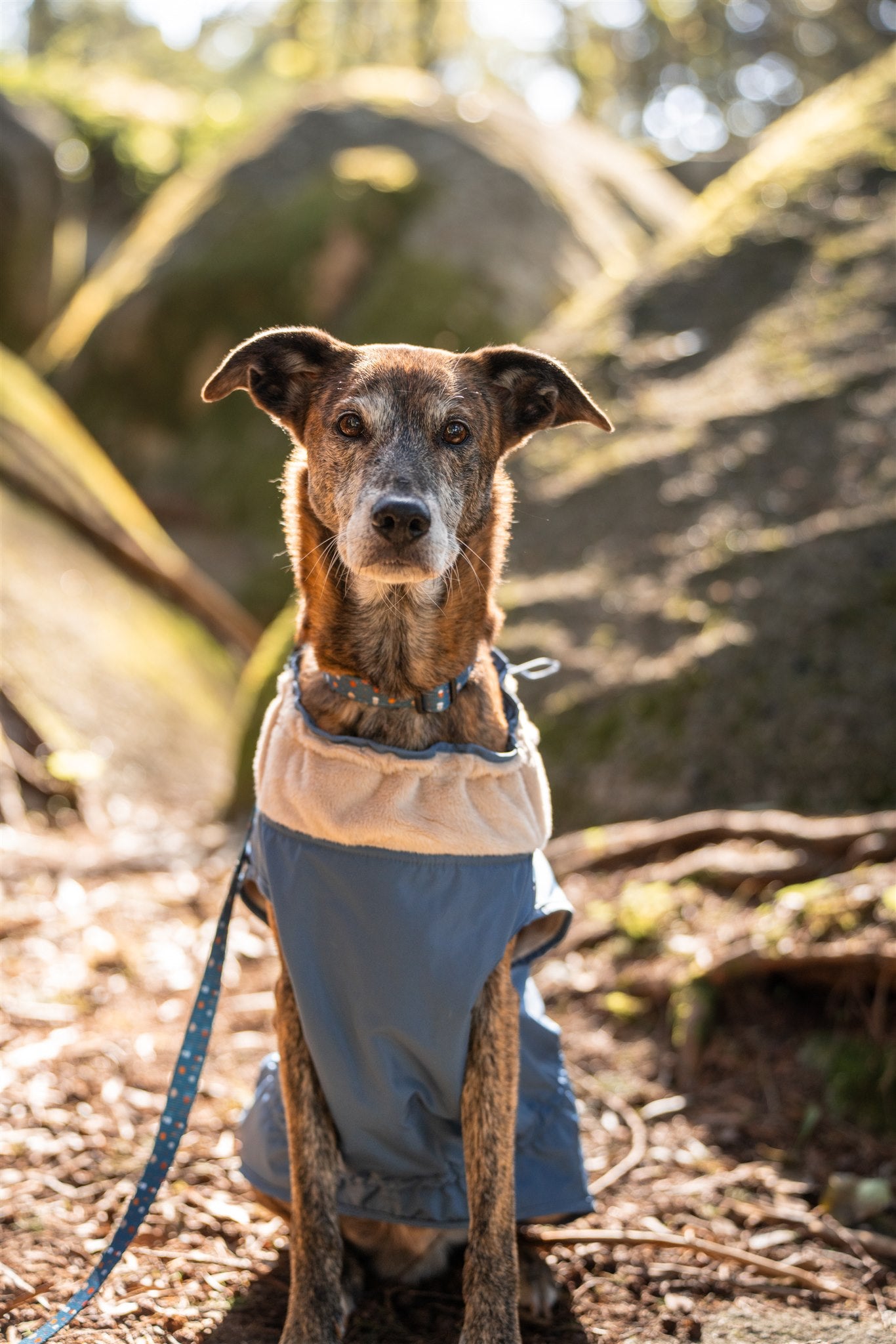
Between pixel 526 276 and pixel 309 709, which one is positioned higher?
pixel 526 276

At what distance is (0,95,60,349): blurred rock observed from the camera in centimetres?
1515

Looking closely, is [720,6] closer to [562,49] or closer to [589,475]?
[562,49]

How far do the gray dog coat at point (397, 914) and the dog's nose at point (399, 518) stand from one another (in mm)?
503

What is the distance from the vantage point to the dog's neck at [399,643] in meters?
2.89

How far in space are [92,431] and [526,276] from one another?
514 cm

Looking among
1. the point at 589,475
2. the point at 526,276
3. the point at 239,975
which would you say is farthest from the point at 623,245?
the point at 239,975

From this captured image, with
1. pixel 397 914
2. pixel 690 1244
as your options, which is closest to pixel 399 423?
pixel 397 914

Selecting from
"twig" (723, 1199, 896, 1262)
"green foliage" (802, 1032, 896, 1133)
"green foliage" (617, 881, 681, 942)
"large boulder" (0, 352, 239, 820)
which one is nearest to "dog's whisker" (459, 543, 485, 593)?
"twig" (723, 1199, 896, 1262)

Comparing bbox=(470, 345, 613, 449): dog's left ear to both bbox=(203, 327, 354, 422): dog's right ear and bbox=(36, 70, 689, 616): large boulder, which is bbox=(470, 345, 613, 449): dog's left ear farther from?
bbox=(36, 70, 689, 616): large boulder

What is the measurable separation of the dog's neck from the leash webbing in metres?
0.53

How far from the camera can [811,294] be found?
7.00 meters

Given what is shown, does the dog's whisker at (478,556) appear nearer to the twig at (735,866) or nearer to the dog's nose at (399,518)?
the dog's nose at (399,518)

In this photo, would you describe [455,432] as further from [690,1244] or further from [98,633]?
[98,633]

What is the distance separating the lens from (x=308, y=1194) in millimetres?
2836
